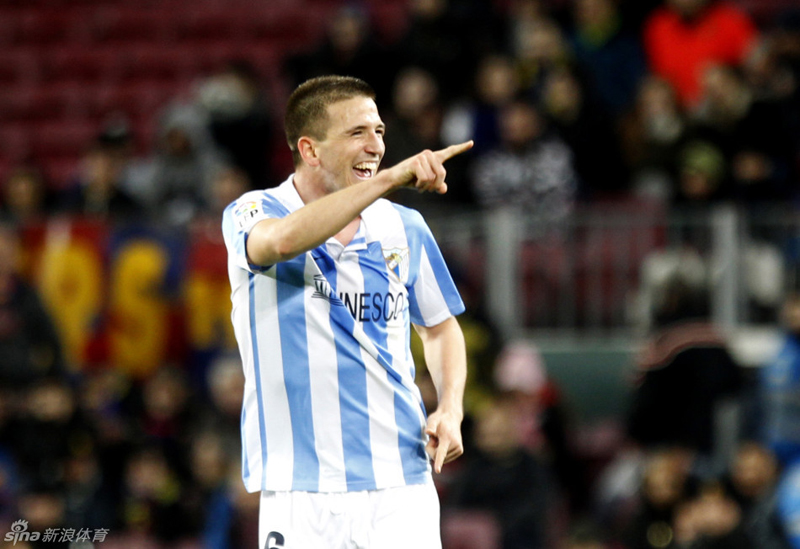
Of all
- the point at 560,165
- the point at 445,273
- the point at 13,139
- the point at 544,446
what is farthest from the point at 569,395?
the point at 13,139

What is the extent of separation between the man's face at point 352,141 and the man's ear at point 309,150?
0.10 ft

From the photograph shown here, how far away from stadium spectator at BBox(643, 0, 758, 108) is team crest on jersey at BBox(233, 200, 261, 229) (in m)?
7.31

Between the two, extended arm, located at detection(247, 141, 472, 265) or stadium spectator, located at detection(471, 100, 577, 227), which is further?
stadium spectator, located at detection(471, 100, 577, 227)

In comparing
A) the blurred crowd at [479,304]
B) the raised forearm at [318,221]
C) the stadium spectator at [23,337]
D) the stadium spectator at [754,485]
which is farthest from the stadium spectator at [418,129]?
the raised forearm at [318,221]

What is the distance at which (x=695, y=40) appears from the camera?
35.6 ft

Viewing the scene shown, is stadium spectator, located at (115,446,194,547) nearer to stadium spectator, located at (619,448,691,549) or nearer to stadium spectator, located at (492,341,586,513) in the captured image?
stadium spectator, located at (492,341,586,513)

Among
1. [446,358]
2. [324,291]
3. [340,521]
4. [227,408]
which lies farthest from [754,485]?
[324,291]

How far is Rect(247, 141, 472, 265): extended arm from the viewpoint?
138 inches

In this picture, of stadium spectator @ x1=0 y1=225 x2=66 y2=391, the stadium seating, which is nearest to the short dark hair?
stadium spectator @ x1=0 y1=225 x2=66 y2=391

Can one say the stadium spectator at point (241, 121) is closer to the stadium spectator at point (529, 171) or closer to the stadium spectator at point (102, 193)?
the stadium spectator at point (102, 193)

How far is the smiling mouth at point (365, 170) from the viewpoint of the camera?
13.1 feet

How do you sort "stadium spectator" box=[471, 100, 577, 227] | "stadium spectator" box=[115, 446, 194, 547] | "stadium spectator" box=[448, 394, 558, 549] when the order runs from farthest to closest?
"stadium spectator" box=[471, 100, 577, 227]
"stadium spectator" box=[115, 446, 194, 547]
"stadium spectator" box=[448, 394, 558, 549]

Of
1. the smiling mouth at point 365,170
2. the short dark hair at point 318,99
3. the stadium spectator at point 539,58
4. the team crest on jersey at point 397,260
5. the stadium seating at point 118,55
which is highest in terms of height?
the stadium seating at point 118,55

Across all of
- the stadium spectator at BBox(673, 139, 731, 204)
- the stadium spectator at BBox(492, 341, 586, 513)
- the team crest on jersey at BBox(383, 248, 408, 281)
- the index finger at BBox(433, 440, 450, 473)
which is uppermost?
the stadium spectator at BBox(673, 139, 731, 204)
